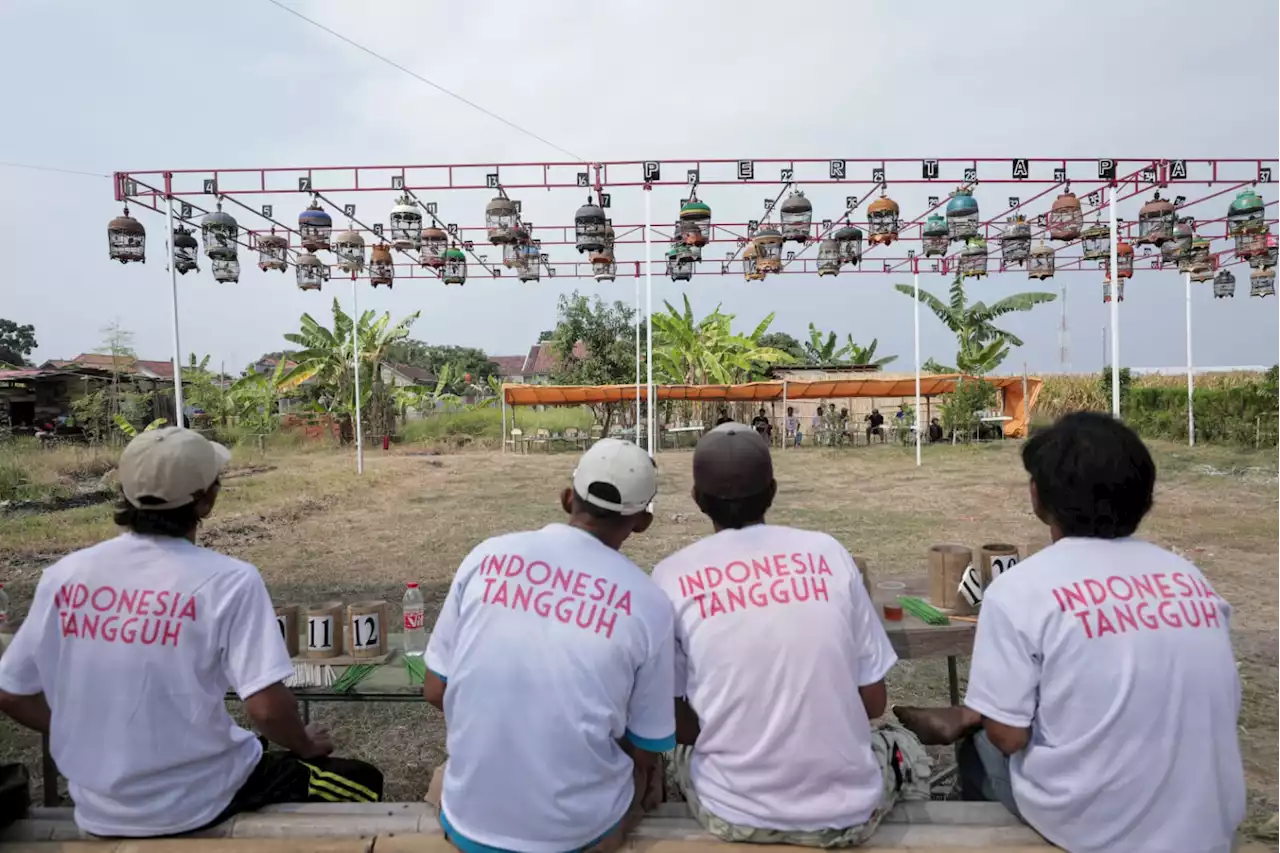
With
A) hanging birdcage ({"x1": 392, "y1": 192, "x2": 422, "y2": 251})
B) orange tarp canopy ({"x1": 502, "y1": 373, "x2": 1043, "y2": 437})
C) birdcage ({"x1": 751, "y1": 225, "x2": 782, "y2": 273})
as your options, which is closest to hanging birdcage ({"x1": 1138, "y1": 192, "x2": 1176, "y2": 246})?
birdcage ({"x1": 751, "y1": 225, "x2": 782, "y2": 273})

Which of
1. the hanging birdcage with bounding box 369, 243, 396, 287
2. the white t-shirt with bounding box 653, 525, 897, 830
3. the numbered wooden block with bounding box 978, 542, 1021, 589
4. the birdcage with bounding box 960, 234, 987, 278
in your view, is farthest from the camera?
the birdcage with bounding box 960, 234, 987, 278

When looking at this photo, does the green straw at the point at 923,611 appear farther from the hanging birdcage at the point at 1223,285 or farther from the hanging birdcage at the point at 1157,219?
the hanging birdcage at the point at 1223,285

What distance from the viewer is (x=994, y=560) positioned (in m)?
3.12

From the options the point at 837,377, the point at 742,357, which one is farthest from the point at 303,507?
the point at 837,377

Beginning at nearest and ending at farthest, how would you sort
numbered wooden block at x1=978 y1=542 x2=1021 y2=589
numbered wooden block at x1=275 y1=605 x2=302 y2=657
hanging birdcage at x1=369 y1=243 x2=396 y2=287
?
numbered wooden block at x1=275 y1=605 x2=302 y2=657, numbered wooden block at x1=978 y1=542 x2=1021 y2=589, hanging birdcage at x1=369 y1=243 x2=396 y2=287

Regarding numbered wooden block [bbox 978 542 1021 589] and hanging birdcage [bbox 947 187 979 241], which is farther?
hanging birdcage [bbox 947 187 979 241]

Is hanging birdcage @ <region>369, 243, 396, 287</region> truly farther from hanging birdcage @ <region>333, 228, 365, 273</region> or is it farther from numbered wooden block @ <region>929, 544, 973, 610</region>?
numbered wooden block @ <region>929, 544, 973, 610</region>

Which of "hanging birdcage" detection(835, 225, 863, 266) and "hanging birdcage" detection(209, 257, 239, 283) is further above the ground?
"hanging birdcage" detection(835, 225, 863, 266)

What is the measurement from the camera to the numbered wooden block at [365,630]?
292 cm

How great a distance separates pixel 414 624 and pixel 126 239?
8897mm

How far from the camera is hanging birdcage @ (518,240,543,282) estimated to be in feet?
36.7

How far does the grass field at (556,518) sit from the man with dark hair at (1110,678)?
1.93m

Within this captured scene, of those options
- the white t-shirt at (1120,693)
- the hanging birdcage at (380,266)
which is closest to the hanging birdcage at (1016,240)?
the hanging birdcage at (380,266)

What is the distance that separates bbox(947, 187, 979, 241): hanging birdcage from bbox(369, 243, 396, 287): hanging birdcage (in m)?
8.38
